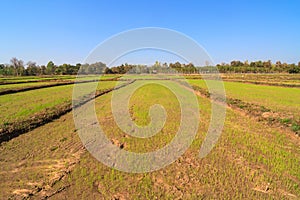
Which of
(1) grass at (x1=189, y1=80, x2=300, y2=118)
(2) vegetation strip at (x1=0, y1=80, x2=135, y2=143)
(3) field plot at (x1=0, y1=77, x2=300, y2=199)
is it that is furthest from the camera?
(1) grass at (x1=189, y1=80, x2=300, y2=118)

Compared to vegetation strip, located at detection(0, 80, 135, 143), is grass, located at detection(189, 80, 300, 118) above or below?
below

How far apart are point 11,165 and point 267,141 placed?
817cm

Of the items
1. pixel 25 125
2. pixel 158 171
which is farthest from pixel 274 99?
pixel 25 125

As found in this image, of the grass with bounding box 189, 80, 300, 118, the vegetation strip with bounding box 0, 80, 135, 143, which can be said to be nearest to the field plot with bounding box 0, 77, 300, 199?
the vegetation strip with bounding box 0, 80, 135, 143

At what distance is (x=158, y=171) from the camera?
16.1ft

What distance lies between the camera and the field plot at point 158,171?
3988 mm

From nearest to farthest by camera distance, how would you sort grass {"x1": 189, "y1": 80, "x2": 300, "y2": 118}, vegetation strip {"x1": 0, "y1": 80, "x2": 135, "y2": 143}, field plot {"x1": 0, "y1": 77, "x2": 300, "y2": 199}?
field plot {"x1": 0, "y1": 77, "x2": 300, "y2": 199}, vegetation strip {"x1": 0, "y1": 80, "x2": 135, "y2": 143}, grass {"x1": 189, "y1": 80, "x2": 300, "y2": 118}

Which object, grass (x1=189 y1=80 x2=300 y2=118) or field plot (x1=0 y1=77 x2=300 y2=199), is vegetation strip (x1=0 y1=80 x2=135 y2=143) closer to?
field plot (x1=0 y1=77 x2=300 y2=199)

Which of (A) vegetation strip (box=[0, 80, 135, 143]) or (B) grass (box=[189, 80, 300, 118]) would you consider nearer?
(A) vegetation strip (box=[0, 80, 135, 143])

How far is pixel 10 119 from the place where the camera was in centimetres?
973

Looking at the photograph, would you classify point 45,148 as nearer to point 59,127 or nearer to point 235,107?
point 59,127

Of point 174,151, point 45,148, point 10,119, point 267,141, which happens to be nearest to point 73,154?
point 45,148

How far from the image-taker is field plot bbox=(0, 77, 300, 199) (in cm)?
399

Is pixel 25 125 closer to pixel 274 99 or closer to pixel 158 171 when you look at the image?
pixel 158 171
